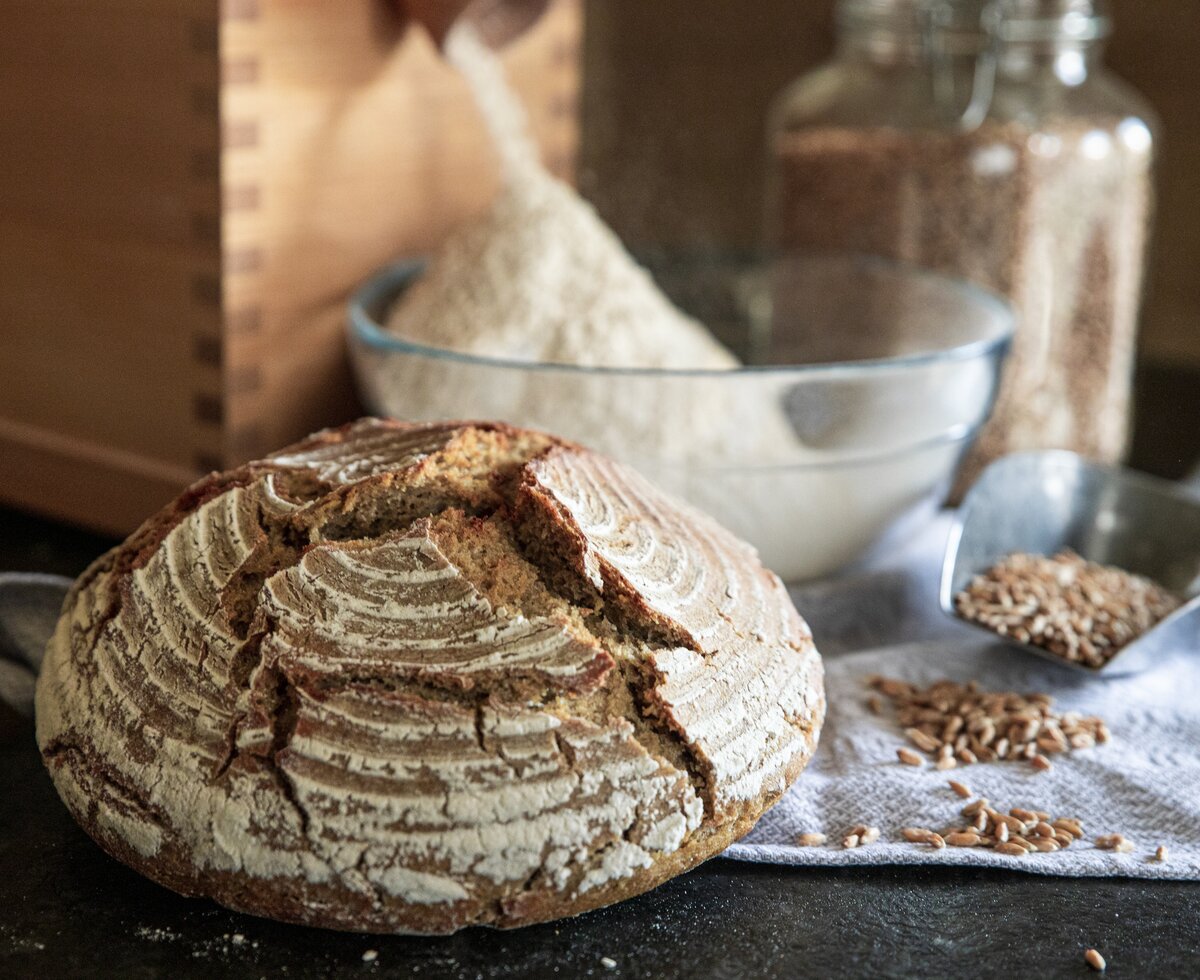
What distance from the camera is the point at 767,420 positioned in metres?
1.14

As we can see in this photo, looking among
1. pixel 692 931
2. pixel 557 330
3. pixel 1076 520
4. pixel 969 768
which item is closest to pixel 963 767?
pixel 969 768

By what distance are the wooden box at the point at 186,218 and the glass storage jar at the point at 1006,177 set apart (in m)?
0.42

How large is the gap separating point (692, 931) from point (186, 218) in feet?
2.59

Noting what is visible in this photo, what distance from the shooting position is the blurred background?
1192mm

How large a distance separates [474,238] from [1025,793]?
0.72 m

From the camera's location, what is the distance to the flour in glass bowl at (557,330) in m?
1.12

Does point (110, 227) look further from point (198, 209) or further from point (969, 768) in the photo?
point (969, 768)

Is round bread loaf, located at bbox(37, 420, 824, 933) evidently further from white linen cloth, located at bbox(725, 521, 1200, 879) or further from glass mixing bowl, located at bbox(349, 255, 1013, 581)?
glass mixing bowl, located at bbox(349, 255, 1013, 581)

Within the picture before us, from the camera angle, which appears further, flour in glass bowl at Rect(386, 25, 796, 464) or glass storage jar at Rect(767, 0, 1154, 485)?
glass storage jar at Rect(767, 0, 1154, 485)

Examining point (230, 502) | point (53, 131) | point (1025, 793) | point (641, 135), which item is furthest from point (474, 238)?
point (641, 135)

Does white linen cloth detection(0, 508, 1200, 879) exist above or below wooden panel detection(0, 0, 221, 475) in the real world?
below

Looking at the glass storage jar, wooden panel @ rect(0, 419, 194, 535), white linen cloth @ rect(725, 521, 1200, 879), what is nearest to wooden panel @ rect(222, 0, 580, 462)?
wooden panel @ rect(0, 419, 194, 535)

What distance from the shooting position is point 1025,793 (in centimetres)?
89

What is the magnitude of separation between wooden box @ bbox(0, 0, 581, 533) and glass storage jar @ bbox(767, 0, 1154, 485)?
422 mm
